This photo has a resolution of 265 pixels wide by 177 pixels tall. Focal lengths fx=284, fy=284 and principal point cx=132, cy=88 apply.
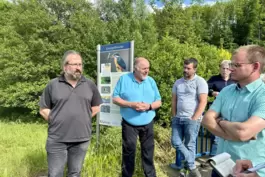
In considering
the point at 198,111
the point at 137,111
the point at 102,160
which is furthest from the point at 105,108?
the point at 198,111

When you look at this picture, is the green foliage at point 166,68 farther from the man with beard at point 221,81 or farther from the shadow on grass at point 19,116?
the shadow on grass at point 19,116

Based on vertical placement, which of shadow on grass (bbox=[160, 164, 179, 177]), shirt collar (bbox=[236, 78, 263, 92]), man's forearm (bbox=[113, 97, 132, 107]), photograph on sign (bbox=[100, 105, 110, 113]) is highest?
shirt collar (bbox=[236, 78, 263, 92])

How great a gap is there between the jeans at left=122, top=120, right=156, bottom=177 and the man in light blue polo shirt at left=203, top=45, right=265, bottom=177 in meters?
2.06

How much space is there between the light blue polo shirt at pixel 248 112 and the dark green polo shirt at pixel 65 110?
1.87 meters

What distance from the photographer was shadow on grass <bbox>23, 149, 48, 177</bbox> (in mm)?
4801

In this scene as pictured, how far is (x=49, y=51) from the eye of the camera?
12461 millimetres

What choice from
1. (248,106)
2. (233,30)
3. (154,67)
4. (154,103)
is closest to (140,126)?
(154,103)

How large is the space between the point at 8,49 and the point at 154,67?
8054mm

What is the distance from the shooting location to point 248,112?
2.20m

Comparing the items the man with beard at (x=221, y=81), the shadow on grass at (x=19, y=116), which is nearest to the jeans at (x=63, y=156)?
the man with beard at (x=221, y=81)

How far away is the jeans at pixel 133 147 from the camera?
13.9 feet

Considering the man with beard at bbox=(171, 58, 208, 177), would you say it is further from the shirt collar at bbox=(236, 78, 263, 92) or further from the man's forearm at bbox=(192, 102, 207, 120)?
the shirt collar at bbox=(236, 78, 263, 92)

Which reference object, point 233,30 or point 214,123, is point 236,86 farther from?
point 233,30

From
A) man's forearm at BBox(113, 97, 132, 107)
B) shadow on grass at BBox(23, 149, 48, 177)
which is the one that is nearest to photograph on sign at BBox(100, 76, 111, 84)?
man's forearm at BBox(113, 97, 132, 107)
